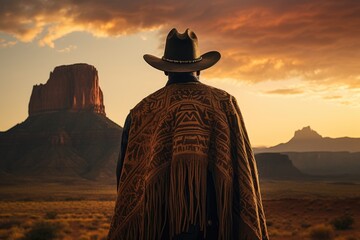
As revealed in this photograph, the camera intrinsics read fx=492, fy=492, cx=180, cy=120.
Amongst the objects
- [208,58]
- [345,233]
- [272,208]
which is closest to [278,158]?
[272,208]

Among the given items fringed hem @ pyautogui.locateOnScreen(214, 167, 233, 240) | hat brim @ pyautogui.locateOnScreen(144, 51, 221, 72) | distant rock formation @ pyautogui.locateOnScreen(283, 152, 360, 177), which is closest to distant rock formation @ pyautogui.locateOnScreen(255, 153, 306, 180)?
distant rock formation @ pyautogui.locateOnScreen(283, 152, 360, 177)

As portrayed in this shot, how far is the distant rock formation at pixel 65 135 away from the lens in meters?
111

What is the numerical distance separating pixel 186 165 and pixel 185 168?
0.07 ft

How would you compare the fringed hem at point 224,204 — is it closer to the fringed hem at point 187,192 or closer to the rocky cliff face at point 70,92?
the fringed hem at point 187,192

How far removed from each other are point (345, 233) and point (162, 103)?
18.2 meters

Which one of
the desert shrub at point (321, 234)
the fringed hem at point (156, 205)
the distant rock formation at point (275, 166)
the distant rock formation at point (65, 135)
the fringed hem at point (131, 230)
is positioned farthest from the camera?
the distant rock formation at point (275, 166)

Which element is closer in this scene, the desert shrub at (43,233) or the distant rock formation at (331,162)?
the desert shrub at (43,233)

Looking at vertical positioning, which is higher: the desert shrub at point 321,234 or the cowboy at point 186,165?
the cowboy at point 186,165

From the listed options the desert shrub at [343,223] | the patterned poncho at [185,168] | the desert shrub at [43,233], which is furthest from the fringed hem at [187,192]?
the desert shrub at [343,223]

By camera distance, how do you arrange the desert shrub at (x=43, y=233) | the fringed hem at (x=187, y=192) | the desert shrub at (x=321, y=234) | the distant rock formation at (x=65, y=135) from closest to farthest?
the fringed hem at (x=187, y=192)
the desert shrub at (x=321, y=234)
the desert shrub at (x=43, y=233)
the distant rock formation at (x=65, y=135)

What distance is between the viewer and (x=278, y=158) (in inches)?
5438

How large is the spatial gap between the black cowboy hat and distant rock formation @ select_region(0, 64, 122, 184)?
332 ft

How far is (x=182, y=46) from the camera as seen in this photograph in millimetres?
3746

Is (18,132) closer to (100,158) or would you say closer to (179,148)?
(100,158)
